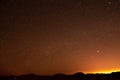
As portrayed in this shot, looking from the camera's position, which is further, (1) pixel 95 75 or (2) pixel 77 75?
(2) pixel 77 75

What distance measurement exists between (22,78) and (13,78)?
1.10m

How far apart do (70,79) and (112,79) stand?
3508 mm

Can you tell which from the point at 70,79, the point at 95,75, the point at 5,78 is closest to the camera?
the point at 95,75

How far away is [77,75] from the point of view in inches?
887

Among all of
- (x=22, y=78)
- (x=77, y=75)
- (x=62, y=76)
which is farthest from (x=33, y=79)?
(x=77, y=75)

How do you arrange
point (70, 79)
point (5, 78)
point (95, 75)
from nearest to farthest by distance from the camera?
1. point (95, 75)
2. point (70, 79)
3. point (5, 78)

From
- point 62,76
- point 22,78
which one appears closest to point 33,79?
point 22,78

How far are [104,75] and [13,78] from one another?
7.47 metres

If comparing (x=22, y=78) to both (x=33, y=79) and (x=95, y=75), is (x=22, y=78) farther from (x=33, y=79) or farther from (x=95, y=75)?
(x=95, y=75)

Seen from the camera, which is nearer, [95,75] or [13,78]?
[95,75]

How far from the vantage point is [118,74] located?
2078 centimetres

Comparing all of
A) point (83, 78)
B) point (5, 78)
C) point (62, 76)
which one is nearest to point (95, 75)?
point (83, 78)

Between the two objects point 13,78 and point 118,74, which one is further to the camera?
point 13,78

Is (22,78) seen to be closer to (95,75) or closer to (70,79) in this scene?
(70,79)
